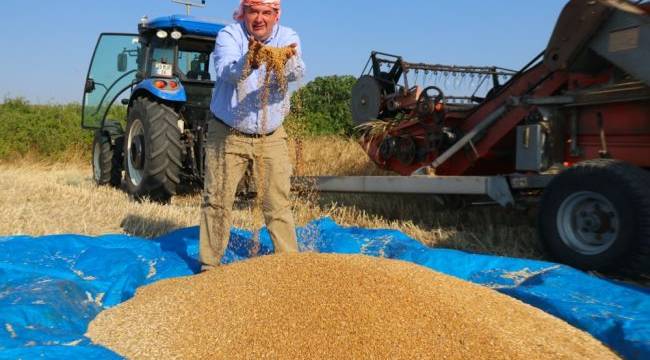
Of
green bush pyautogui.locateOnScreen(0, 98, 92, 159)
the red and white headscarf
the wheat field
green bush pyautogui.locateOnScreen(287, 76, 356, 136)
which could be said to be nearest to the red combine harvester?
the wheat field

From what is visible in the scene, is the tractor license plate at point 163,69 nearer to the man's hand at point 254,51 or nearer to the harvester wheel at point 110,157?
the harvester wheel at point 110,157

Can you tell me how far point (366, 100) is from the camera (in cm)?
598

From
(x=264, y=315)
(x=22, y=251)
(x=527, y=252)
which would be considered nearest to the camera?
(x=264, y=315)

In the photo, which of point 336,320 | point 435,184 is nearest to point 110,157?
point 435,184

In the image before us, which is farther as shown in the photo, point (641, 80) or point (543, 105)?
point (543, 105)

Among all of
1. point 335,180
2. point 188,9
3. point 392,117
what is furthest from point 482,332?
point 188,9

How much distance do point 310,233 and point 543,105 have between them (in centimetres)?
178

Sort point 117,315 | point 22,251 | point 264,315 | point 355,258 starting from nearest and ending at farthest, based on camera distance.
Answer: point 264,315
point 117,315
point 355,258
point 22,251

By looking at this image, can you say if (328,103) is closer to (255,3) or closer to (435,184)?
(435,184)

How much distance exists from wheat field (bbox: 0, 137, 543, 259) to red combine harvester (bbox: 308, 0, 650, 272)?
32 cm

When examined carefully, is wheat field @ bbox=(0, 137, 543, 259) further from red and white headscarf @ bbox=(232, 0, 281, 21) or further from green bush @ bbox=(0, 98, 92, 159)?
green bush @ bbox=(0, 98, 92, 159)

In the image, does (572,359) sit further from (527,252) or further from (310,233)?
(310,233)

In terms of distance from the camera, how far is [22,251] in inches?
140

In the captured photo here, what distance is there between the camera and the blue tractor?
19.8ft
